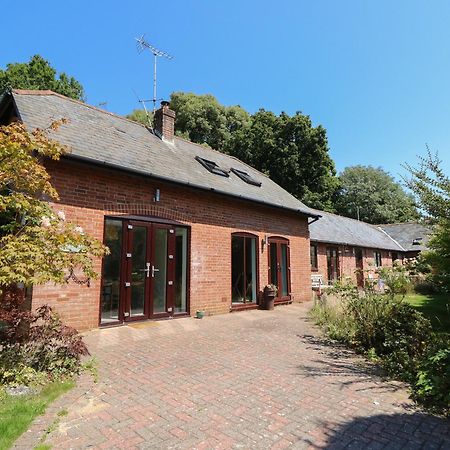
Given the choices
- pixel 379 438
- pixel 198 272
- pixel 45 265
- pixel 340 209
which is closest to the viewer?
pixel 379 438

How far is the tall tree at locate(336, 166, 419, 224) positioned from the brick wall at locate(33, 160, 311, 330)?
107ft

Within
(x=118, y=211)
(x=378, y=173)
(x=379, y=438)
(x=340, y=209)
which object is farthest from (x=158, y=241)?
(x=378, y=173)

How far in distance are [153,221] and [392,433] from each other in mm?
6687

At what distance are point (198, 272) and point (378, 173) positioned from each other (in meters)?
45.1

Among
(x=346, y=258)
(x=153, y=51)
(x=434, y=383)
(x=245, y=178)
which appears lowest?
(x=434, y=383)

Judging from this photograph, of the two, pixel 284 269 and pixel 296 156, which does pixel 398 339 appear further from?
pixel 296 156

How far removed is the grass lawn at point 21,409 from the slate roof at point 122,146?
4307 millimetres

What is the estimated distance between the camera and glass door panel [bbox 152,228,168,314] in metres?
8.59

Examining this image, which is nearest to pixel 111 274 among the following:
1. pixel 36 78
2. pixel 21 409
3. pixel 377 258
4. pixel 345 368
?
pixel 21 409

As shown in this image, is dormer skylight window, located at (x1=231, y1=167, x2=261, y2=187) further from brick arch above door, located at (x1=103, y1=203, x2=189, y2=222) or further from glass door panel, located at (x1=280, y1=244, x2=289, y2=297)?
brick arch above door, located at (x1=103, y1=203, x2=189, y2=222)

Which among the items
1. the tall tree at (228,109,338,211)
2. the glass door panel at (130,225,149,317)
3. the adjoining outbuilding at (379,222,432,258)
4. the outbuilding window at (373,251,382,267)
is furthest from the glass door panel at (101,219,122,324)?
the adjoining outbuilding at (379,222,432,258)

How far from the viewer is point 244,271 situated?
36.8 feet

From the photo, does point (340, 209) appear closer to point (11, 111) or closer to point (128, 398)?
point (11, 111)

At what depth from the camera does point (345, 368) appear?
5.38 meters
